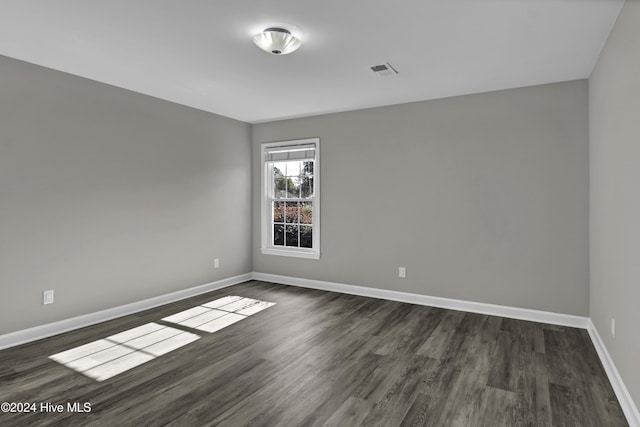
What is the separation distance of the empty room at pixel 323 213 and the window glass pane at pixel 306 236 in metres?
0.06

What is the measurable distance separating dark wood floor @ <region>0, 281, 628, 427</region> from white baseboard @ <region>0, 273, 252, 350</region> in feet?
0.40

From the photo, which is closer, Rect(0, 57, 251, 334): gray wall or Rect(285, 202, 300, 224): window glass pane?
Rect(0, 57, 251, 334): gray wall

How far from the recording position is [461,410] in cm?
228

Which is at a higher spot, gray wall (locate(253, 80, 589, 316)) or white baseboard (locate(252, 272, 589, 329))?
gray wall (locate(253, 80, 589, 316))

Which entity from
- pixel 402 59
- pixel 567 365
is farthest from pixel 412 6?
pixel 567 365

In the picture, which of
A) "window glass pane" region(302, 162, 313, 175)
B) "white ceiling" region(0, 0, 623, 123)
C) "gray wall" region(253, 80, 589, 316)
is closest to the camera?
"white ceiling" region(0, 0, 623, 123)

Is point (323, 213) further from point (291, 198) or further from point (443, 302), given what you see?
point (443, 302)

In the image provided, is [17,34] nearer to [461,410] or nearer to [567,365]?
[461,410]

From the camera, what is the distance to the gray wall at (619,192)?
2.09 m

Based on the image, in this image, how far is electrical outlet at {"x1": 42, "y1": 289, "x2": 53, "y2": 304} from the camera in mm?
3438

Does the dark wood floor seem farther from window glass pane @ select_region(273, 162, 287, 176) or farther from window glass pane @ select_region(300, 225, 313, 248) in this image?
window glass pane @ select_region(273, 162, 287, 176)

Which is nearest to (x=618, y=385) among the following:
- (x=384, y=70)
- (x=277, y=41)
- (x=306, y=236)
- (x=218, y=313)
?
(x=384, y=70)

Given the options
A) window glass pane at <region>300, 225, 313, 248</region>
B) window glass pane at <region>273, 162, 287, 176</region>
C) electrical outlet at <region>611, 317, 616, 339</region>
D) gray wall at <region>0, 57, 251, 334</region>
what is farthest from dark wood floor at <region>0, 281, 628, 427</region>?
window glass pane at <region>273, 162, 287, 176</region>

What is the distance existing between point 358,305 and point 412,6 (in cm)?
328
